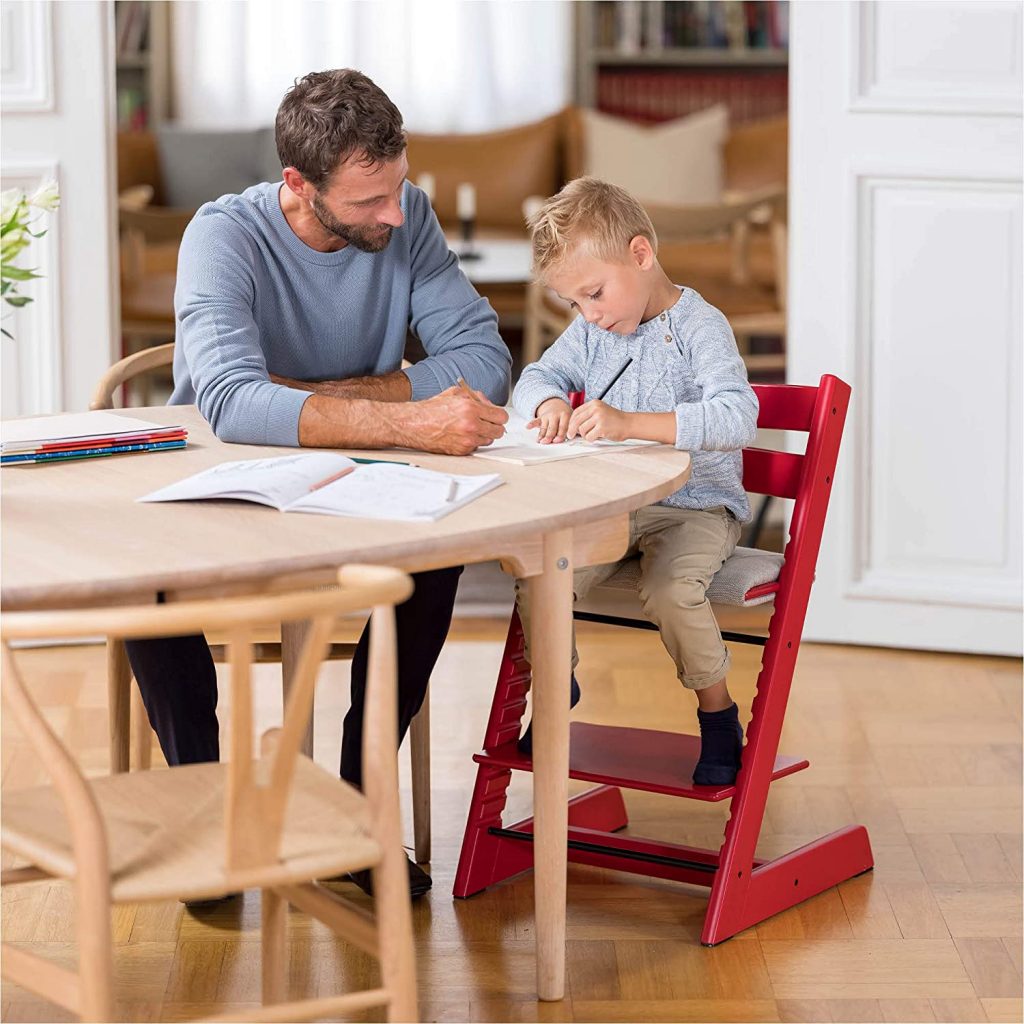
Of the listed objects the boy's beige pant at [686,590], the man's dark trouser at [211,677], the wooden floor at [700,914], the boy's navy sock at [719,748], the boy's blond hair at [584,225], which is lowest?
the wooden floor at [700,914]

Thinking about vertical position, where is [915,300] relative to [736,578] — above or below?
above

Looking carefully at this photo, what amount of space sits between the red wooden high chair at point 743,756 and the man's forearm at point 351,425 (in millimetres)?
374

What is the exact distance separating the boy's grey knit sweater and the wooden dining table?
6.4 inches

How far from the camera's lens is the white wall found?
3.44 m

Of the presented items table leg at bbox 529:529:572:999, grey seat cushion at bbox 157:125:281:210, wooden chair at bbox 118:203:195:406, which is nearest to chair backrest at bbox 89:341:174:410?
table leg at bbox 529:529:572:999

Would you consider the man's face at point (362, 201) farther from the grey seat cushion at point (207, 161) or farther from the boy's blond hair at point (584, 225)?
the grey seat cushion at point (207, 161)

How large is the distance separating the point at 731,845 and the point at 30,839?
107cm

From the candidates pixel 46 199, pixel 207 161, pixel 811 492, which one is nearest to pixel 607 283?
pixel 811 492

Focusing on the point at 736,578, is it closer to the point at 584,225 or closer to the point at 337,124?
the point at 584,225

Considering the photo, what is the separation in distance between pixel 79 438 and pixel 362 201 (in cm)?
55

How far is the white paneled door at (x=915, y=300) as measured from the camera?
3432mm

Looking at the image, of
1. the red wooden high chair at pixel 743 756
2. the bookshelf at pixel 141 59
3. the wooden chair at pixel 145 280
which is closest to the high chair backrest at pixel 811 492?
the red wooden high chair at pixel 743 756

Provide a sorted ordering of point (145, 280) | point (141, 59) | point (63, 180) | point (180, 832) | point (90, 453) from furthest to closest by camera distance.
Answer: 1. point (141, 59)
2. point (145, 280)
3. point (63, 180)
4. point (90, 453)
5. point (180, 832)

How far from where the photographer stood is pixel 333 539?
1726 millimetres
